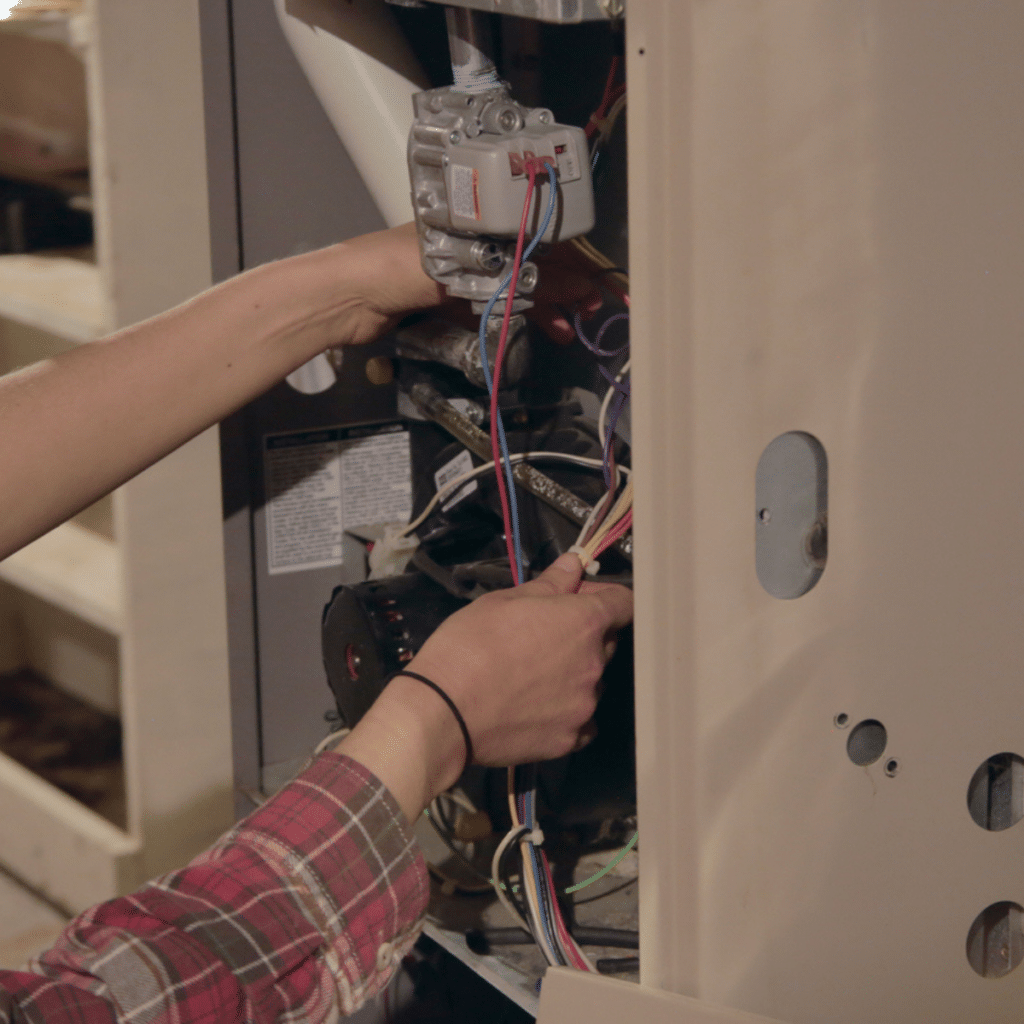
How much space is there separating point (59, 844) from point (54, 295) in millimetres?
849

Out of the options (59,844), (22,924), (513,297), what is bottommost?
(22,924)

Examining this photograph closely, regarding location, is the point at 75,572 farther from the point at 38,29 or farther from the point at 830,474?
the point at 830,474

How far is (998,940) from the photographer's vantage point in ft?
2.35

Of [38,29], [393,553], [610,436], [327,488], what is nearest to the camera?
[610,436]

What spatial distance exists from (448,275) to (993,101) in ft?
1.31

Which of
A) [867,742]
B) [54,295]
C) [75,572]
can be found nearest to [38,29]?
[54,295]

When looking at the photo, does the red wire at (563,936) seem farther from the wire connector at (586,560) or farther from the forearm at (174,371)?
the forearm at (174,371)

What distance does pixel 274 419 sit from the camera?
121cm

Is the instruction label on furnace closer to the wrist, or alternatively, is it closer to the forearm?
the forearm

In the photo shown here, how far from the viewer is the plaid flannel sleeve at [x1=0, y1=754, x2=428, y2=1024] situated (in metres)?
0.61

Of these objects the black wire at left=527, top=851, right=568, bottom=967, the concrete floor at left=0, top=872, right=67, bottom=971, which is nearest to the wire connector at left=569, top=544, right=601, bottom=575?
the black wire at left=527, top=851, right=568, bottom=967

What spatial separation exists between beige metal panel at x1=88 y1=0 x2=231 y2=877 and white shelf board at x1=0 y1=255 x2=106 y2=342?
13.5 inches

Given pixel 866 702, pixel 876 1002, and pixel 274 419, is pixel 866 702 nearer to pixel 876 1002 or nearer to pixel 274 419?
pixel 876 1002

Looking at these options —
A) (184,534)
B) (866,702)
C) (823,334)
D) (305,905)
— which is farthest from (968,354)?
(184,534)
